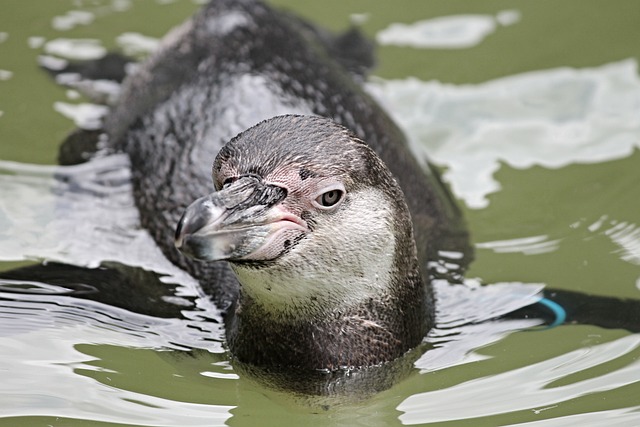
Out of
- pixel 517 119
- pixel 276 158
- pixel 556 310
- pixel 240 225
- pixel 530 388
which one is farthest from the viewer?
pixel 517 119

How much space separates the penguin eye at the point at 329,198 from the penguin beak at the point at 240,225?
127 millimetres

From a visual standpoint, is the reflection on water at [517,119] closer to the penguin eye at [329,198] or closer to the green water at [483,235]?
the green water at [483,235]

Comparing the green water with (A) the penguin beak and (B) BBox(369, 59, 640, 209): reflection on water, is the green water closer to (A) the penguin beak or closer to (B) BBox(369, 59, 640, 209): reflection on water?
(B) BBox(369, 59, 640, 209): reflection on water

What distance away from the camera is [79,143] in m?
7.32

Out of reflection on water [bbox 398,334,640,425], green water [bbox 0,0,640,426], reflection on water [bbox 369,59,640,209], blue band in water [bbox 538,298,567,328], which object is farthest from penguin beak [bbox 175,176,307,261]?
reflection on water [bbox 369,59,640,209]

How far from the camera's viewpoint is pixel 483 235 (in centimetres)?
683

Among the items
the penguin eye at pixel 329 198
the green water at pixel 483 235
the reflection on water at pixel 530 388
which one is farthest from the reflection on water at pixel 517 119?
the penguin eye at pixel 329 198

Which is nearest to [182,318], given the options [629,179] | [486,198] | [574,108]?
[486,198]

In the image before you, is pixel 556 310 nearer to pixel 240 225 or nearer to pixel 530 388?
pixel 530 388

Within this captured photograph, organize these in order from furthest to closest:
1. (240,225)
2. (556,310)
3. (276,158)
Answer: (556,310) < (276,158) < (240,225)

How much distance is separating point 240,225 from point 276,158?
1.29 ft

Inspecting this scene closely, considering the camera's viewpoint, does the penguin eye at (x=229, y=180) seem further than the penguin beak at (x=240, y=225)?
Yes

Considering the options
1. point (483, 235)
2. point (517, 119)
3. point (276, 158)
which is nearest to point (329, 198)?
point (276, 158)

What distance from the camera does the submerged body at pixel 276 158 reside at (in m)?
4.91
